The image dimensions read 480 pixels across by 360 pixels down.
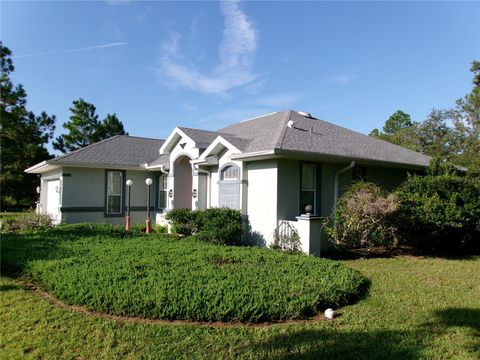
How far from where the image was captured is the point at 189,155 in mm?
13844

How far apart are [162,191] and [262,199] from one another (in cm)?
758

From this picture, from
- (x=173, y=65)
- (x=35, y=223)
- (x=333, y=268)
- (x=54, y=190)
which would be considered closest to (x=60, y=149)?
(x=54, y=190)

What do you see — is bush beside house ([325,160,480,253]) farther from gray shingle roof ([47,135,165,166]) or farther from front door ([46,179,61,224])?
front door ([46,179,61,224])

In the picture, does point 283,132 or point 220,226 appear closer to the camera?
point 220,226

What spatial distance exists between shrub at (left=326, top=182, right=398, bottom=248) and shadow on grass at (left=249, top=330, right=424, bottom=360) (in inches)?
214

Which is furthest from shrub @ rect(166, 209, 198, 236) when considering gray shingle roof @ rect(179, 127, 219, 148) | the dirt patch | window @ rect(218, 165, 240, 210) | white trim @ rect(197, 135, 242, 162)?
the dirt patch

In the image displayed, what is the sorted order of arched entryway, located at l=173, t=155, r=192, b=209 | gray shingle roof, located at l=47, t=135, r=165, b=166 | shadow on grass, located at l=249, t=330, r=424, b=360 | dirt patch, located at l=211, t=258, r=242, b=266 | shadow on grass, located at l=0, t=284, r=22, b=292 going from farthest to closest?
gray shingle roof, located at l=47, t=135, r=165, b=166 → arched entryway, located at l=173, t=155, r=192, b=209 → dirt patch, located at l=211, t=258, r=242, b=266 → shadow on grass, located at l=0, t=284, r=22, b=292 → shadow on grass, located at l=249, t=330, r=424, b=360

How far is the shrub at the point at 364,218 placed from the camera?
9719 mm

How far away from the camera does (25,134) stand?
85.9 ft

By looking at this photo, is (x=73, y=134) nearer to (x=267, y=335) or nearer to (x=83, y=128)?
(x=83, y=128)

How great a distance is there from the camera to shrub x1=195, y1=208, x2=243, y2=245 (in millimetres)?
10672

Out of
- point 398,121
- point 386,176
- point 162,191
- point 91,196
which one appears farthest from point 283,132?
point 398,121

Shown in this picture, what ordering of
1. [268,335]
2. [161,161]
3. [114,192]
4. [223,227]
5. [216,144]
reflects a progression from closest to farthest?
[268,335] → [223,227] → [216,144] → [114,192] → [161,161]

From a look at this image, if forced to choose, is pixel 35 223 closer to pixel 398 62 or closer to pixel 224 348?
pixel 224 348
